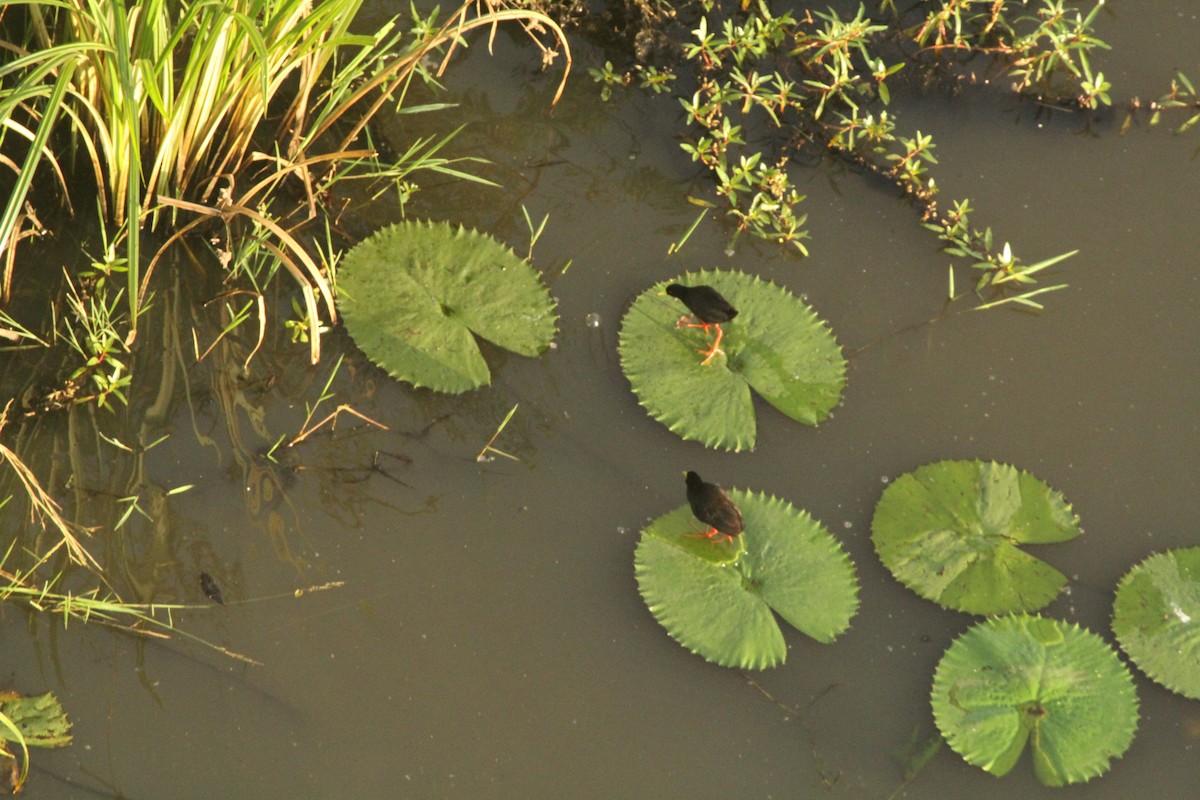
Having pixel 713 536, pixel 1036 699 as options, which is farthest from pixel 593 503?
pixel 1036 699

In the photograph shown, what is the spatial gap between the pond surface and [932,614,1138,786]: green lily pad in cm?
9

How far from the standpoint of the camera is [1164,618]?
312 cm

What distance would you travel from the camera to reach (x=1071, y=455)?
338 centimetres

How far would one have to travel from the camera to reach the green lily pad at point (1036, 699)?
296 cm

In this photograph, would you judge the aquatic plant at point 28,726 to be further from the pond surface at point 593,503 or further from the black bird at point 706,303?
the black bird at point 706,303

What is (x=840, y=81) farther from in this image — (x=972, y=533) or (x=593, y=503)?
(x=593, y=503)

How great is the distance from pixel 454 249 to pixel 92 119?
3.54 ft

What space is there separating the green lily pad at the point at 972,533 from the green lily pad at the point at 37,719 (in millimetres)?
2263

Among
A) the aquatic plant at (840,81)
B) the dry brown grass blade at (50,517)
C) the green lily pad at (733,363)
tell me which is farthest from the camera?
the aquatic plant at (840,81)

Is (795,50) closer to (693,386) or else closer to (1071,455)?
(693,386)

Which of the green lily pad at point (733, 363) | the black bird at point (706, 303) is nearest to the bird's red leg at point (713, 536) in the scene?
the green lily pad at point (733, 363)

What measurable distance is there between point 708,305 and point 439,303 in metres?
0.80

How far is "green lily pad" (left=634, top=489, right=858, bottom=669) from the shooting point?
297cm

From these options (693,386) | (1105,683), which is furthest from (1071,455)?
(693,386)
